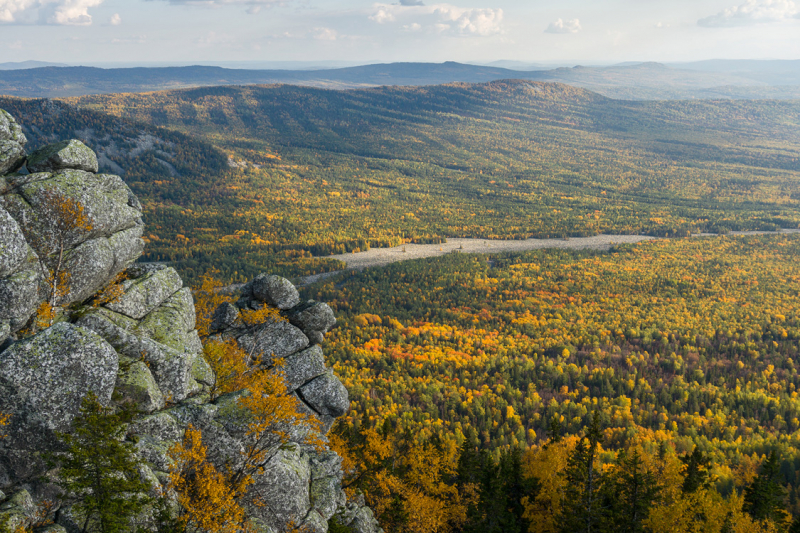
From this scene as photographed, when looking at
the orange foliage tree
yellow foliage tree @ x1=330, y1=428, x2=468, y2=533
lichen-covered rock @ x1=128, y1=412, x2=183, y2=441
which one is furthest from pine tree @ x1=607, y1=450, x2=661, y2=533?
lichen-covered rock @ x1=128, y1=412, x2=183, y2=441

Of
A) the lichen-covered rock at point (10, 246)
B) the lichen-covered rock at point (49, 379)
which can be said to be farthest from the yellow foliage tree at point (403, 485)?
the lichen-covered rock at point (10, 246)

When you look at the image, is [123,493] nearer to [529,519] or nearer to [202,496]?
[202,496]

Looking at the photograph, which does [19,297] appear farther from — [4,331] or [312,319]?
[312,319]

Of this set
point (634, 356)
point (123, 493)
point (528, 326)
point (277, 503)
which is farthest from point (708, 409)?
point (123, 493)

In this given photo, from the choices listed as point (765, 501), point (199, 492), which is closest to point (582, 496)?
point (765, 501)

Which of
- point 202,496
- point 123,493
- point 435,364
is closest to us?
point 123,493

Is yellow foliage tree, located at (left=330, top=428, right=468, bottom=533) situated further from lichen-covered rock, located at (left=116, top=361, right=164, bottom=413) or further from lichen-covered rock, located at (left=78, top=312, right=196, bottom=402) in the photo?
lichen-covered rock, located at (left=116, top=361, right=164, bottom=413)
